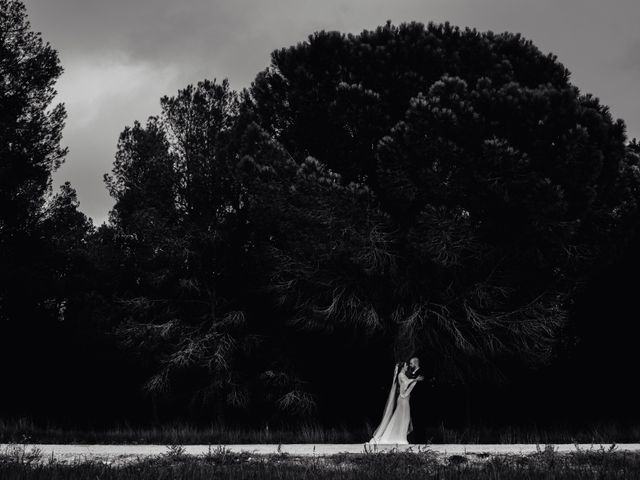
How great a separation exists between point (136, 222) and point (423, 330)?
9859 millimetres

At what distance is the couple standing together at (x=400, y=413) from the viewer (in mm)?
13938

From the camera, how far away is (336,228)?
1691 cm

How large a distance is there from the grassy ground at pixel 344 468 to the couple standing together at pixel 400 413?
4.49 metres

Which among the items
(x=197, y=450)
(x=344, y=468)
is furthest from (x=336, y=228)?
(x=344, y=468)

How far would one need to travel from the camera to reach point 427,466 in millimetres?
Answer: 8367

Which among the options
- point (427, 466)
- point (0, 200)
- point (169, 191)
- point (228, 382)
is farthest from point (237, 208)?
point (427, 466)

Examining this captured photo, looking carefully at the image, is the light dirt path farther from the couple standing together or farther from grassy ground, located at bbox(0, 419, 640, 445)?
grassy ground, located at bbox(0, 419, 640, 445)

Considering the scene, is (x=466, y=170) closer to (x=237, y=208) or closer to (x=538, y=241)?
(x=538, y=241)

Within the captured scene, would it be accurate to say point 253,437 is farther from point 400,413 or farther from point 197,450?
point 197,450

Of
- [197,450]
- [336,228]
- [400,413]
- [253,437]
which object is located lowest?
[253,437]

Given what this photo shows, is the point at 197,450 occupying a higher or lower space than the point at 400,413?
lower

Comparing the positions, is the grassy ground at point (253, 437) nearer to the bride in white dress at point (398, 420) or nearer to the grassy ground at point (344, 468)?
the bride in white dress at point (398, 420)

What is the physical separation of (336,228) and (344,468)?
370 inches

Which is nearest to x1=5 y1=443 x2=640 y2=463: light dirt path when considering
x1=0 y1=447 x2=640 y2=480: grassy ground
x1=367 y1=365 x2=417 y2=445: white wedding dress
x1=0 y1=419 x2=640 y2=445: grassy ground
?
x1=0 y1=447 x2=640 y2=480: grassy ground
